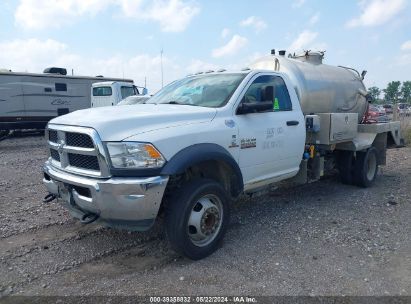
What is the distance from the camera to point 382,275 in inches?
149

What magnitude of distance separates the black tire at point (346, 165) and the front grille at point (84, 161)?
5.23m

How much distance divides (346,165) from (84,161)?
5.31 m

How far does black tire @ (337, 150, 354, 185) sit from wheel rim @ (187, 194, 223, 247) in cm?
400

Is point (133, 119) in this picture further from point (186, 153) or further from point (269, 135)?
point (269, 135)

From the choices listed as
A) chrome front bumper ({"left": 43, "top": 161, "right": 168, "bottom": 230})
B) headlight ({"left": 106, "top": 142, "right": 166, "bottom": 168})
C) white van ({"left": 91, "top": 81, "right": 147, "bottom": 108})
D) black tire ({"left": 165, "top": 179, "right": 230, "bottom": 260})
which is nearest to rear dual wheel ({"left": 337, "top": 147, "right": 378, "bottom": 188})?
black tire ({"left": 165, "top": 179, "right": 230, "bottom": 260})

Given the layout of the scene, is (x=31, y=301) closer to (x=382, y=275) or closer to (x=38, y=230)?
(x=38, y=230)

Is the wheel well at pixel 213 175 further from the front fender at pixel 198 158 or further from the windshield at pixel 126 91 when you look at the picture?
the windshield at pixel 126 91

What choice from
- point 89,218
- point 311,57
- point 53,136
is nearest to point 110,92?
point 311,57

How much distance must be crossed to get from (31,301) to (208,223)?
1869mm

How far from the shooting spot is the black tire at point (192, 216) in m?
3.80

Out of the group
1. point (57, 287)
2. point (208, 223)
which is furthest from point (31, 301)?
point (208, 223)

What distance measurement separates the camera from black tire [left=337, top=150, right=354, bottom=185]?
7328 mm

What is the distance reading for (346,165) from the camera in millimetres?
7352

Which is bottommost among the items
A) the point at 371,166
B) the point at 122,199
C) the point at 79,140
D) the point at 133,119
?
the point at 371,166
